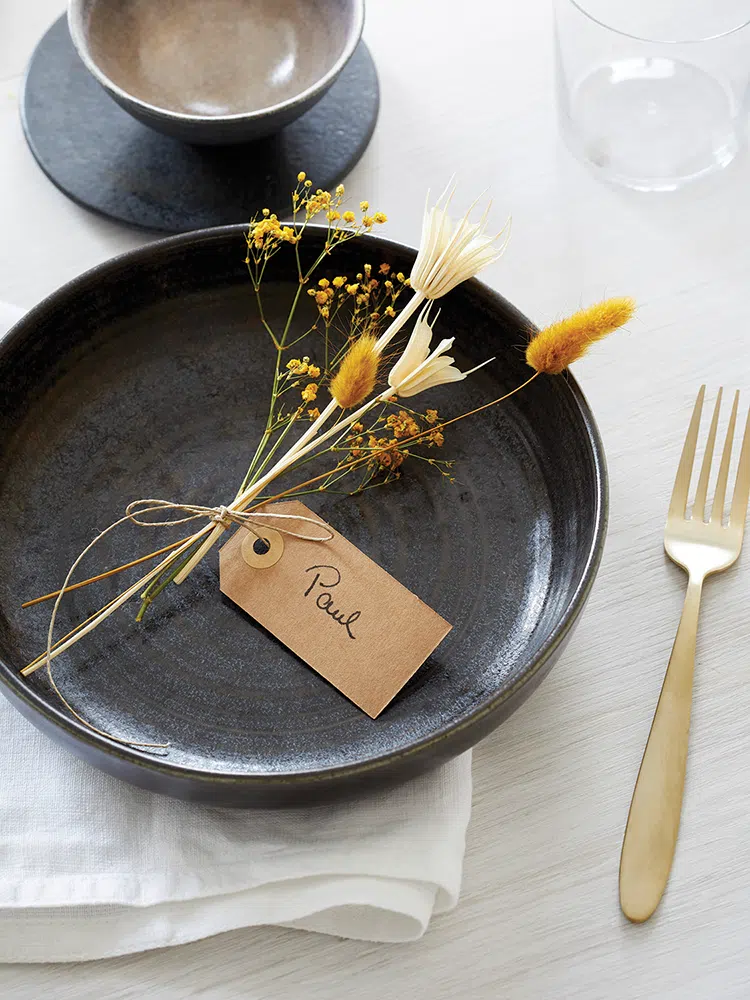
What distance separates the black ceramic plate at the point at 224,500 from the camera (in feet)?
2.26

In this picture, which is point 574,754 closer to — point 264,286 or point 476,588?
point 476,588

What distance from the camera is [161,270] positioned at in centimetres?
85

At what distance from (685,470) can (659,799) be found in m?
0.27

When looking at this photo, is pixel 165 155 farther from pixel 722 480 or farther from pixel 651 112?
pixel 722 480

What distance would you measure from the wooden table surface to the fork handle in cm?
1

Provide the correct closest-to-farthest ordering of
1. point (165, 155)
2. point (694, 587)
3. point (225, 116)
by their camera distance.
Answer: point (694, 587) < point (225, 116) < point (165, 155)

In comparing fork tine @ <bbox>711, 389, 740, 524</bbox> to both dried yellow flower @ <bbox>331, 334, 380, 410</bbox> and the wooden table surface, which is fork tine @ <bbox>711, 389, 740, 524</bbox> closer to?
the wooden table surface

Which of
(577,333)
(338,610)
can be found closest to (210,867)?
(338,610)

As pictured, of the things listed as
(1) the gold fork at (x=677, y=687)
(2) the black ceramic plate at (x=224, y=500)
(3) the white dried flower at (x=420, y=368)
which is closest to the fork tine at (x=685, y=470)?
(1) the gold fork at (x=677, y=687)

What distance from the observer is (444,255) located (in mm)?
763

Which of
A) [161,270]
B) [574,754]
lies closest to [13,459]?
[161,270]

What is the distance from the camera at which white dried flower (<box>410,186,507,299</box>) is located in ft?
2.49

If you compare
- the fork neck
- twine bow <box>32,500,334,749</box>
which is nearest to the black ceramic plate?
twine bow <box>32,500,334,749</box>

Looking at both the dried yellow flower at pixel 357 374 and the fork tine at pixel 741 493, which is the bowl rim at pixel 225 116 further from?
the fork tine at pixel 741 493
